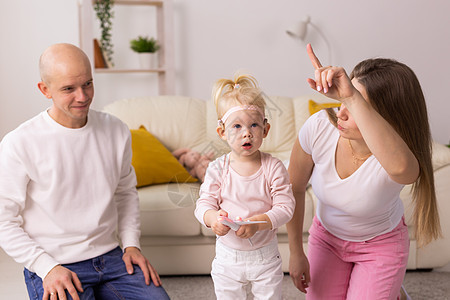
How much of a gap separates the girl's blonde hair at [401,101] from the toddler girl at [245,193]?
0.34 m

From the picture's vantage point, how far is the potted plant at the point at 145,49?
3.81 metres

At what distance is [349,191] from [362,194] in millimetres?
43

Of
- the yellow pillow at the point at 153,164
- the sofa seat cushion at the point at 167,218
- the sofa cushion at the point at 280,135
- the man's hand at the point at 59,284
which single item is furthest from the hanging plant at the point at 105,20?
the man's hand at the point at 59,284

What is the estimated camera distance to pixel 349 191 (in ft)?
5.26

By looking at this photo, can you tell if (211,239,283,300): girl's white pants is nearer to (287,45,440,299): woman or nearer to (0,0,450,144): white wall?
(287,45,440,299): woman

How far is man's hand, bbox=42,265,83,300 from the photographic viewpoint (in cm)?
155

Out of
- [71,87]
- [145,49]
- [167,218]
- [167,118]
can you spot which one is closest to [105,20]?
[145,49]

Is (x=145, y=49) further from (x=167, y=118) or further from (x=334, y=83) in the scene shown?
(x=334, y=83)

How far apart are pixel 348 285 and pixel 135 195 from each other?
88cm

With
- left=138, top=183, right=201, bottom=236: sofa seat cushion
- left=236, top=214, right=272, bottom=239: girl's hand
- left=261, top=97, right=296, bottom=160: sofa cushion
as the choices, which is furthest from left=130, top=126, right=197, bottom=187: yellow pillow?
left=236, top=214, right=272, bottom=239: girl's hand

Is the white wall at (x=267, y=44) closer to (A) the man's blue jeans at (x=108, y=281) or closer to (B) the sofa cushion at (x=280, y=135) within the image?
(B) the sofa cushion at (x=280, y=135)

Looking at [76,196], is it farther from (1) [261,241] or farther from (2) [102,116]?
(1) [261,241]

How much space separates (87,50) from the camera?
A: 143 inches

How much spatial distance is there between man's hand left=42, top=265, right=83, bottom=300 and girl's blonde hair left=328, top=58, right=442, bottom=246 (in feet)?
3.61
